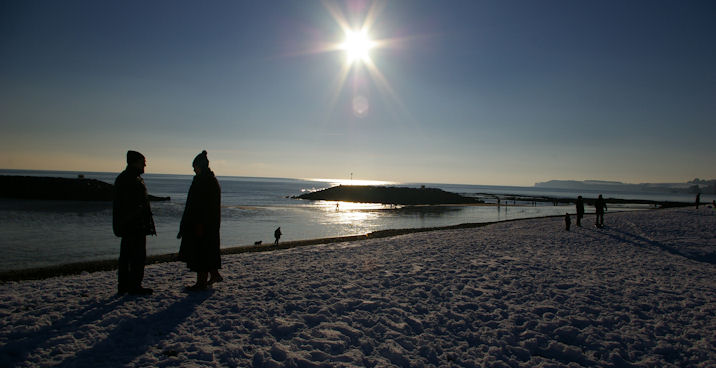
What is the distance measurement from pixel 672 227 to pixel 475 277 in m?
18.4

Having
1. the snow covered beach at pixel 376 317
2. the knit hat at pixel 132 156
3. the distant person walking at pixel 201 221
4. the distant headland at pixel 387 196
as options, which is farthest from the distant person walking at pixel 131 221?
the distant headland at pixel 387 196

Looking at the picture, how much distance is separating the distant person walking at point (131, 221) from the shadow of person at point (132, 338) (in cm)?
115

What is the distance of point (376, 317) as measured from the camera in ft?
18.4

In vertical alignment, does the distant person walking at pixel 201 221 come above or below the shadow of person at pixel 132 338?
above

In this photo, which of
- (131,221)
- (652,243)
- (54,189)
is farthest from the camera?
(54,189)

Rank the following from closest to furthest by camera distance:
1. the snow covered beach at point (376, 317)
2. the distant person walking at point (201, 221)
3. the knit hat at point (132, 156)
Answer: the snow covered beach at point (376, 317) < the knit hat at point (132, 156) < the distant person walking at point (201, 221)

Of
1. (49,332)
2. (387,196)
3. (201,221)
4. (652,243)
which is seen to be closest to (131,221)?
(201,221)

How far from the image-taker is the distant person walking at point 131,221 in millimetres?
5949

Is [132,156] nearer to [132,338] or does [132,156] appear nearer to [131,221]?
[131,221]

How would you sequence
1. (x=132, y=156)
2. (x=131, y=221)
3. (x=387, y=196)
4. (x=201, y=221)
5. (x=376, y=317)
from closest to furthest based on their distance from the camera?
(x=376, y=317), (x=131, y=221), (x=132, y=156), (x=201, y=221), (x=387, y=196)

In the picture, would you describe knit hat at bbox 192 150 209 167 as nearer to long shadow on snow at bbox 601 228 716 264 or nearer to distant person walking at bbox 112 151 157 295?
distant person walking at bbox 112 151 157 295

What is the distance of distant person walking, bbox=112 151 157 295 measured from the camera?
5949 mm

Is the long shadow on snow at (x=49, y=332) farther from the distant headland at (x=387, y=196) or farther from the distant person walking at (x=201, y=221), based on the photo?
the distant headland at (x=387, y=196)

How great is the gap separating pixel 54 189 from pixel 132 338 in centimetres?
7111
